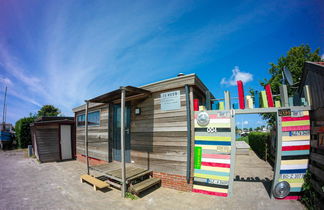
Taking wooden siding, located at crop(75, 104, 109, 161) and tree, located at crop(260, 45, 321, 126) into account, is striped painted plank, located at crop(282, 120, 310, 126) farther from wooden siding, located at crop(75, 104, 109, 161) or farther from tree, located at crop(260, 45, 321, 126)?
tree, located at crop(260, 45, 321, 126)

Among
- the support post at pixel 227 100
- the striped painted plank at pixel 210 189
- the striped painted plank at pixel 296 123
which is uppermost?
the support post at pixel 227 100

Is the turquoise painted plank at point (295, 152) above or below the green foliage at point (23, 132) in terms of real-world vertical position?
above

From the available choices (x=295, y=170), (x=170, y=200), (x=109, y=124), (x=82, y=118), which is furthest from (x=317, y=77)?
(x=82, y=118)

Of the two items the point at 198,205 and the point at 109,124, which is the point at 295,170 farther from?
the point at 109,124

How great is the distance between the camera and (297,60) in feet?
41.6

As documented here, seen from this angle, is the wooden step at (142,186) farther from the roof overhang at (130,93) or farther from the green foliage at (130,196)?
the roof overhang at (130,93)

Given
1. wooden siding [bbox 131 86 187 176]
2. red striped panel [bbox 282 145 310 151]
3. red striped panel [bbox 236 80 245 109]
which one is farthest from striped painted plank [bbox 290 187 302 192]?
wooden siding [bbox 131 86 187 176]

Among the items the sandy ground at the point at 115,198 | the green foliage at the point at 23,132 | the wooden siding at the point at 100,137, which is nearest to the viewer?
the sandy ground at the point at 115,198

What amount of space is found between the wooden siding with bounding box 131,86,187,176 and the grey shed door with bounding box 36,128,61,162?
7280 mm

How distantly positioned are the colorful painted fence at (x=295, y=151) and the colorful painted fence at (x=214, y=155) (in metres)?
1.27

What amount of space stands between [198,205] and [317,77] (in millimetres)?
4481

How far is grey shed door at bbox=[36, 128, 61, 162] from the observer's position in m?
8.88

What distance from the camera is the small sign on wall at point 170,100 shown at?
4.49m

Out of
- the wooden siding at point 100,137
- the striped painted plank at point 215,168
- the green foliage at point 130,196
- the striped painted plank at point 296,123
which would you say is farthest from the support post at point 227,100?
the wooden siding at point 100,137
